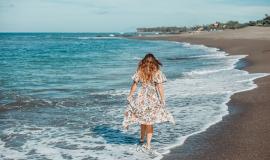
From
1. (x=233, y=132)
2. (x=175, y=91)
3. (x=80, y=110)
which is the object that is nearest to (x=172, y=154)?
(x=233, y=132)

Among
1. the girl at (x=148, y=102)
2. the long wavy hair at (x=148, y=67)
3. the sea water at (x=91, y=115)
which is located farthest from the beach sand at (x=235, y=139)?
the long wavy hair at (x=148, y=67)

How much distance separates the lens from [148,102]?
7.77 meters

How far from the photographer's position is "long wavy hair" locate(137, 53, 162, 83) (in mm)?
7699

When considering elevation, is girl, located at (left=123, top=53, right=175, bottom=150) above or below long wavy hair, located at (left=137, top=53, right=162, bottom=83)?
below

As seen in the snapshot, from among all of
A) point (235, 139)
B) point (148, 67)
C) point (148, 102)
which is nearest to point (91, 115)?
point (148, 102)

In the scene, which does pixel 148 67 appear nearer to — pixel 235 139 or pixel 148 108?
pixel 148 108

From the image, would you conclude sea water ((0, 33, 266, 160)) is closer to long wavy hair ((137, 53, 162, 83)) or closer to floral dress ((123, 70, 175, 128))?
floral dress ((123, 70, 175, 128))

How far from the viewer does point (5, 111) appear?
1195 centimetres

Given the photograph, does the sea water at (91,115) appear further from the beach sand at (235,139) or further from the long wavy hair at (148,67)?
the long wavy hair at (148,67)

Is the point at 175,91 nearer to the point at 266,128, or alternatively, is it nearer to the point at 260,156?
the point at 266,128

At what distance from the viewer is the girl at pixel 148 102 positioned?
7.76 metres

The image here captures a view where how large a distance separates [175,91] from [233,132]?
6413 mm

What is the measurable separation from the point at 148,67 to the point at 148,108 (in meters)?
0.68

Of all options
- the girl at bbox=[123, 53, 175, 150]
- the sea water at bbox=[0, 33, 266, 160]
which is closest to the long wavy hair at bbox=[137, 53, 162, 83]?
the girl at bbox=[123, 53, 175, 150]
